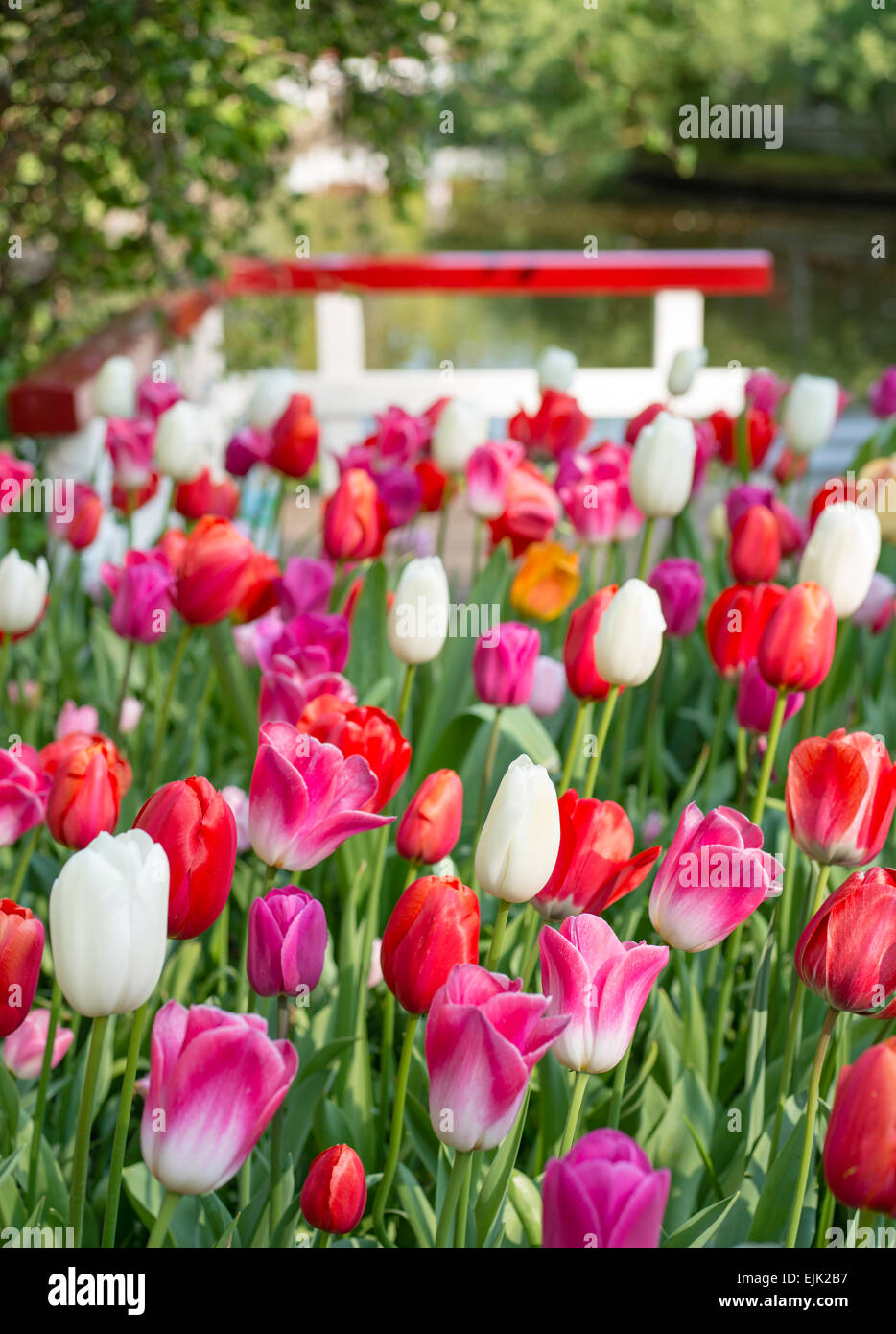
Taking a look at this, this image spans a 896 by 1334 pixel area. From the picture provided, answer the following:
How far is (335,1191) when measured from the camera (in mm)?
817

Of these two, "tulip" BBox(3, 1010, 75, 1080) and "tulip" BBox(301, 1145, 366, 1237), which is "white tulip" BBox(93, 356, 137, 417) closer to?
"tulip" BBox(3, 1010, 75, 1080)

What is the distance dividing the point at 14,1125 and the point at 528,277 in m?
5.29

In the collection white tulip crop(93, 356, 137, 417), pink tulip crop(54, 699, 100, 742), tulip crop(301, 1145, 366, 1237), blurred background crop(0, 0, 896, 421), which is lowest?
tulip crop(301, 1145, 366, 1237)

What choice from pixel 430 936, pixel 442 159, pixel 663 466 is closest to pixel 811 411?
pixel 663 466

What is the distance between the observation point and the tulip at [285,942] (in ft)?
2.86

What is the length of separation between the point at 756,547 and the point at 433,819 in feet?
2.32

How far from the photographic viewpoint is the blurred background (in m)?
3.52

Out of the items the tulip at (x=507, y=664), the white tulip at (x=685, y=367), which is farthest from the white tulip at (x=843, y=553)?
the white tulip at (x=685, y=367)

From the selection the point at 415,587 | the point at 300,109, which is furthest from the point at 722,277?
the point at 415,587

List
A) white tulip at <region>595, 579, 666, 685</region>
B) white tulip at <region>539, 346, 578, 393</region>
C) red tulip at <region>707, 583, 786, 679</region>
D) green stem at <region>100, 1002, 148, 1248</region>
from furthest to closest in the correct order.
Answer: white tulip at <region>539, 346, 578, 393</region>, red tulip at <region>707, 583, 786, 679</region>, white tulip at <region>595, 579, 666, 685</region>, green stem at <region>100, 1002, 148, 1248</region>

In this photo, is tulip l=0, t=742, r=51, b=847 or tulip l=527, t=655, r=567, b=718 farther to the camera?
tulip l=527, t=655, r=567, b=718

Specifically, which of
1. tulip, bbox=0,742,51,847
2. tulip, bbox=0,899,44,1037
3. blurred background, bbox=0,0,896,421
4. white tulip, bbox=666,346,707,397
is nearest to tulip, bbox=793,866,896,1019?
tulip, bbox=0,899,44,1037

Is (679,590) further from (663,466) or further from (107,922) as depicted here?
(107,922)
